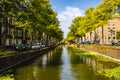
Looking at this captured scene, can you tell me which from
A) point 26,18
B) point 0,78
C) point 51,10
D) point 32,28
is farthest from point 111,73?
point 51,10

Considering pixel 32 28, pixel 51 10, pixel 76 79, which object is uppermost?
pixel 51 10

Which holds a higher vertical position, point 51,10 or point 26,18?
point 51,10

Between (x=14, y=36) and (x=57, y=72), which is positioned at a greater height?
(x=14, y=36)

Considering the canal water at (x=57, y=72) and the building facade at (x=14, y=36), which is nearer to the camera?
the canal water at (x=57, y=72)

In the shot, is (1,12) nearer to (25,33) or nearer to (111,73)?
(111,73)

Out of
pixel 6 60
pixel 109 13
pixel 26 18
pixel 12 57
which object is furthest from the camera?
pixel 109 13

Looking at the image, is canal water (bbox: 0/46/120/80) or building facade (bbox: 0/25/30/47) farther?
building facade (bbox: 0/25/30/47)

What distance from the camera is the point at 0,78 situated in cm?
2128

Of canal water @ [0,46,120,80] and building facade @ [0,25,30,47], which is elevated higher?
building facade @ [0,25,30,47]

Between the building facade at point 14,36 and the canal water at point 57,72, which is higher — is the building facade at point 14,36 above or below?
above

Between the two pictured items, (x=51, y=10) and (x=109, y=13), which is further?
(x=51, y=10)

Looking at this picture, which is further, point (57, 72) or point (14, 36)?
point (14, 36)

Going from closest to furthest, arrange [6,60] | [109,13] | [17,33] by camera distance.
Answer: [6,60]
[109,13]
[17,33]

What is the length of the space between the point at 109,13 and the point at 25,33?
214ft
